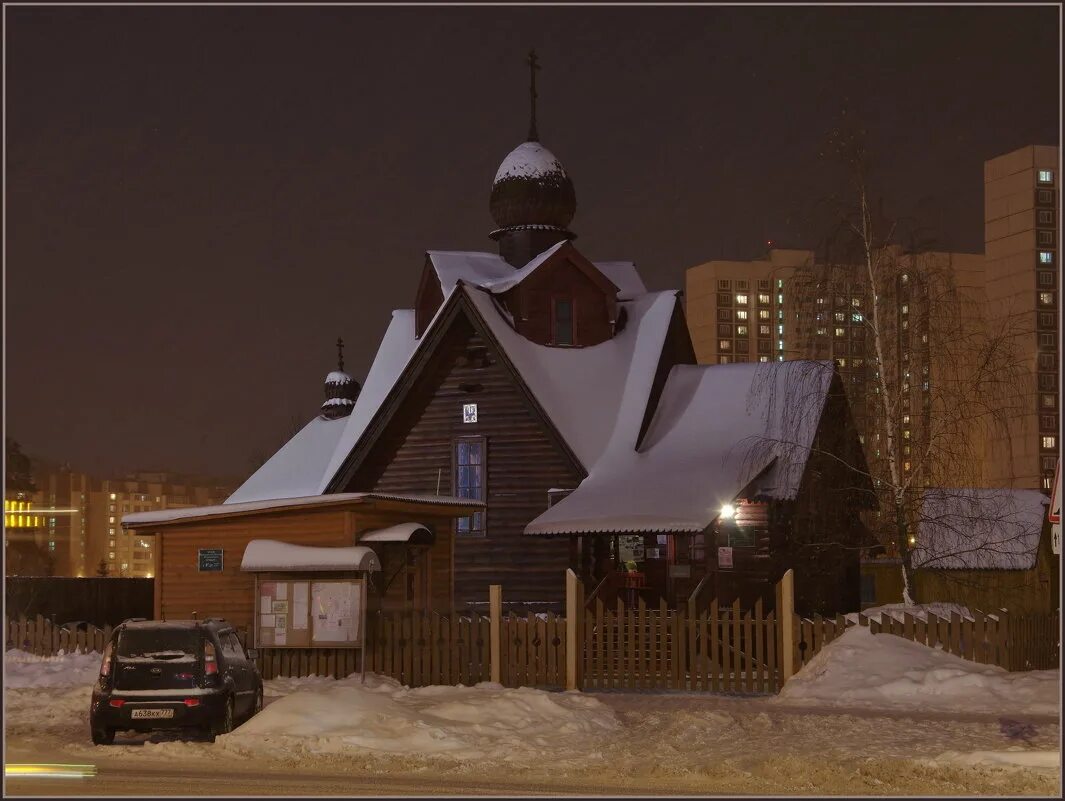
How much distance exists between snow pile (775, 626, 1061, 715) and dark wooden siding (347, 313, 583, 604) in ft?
43.5

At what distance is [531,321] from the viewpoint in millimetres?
41219

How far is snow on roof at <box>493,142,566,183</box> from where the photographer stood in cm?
4500

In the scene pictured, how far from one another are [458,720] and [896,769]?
237 inches

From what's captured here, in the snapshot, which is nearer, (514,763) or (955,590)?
(514,763)

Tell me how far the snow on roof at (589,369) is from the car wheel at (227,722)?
62.6 feet

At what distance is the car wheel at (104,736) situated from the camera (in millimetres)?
18078

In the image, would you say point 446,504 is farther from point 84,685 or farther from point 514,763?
point 514,763

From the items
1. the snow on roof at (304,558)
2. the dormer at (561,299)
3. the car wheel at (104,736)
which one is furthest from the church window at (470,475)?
the car wheel at (104,736)

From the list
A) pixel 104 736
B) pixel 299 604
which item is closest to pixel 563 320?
pixel 299 604

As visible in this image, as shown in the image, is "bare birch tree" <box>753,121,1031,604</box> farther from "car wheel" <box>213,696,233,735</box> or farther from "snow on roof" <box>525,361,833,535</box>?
"car wheel" <box>213,696,233,735</box>

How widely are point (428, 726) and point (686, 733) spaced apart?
3369 millimetres

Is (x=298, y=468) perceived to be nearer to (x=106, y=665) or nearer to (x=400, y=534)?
(x=400, y=534)

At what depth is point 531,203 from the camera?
147 ft

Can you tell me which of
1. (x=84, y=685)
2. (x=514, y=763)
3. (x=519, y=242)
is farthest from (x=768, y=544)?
(x=514, y=763)
